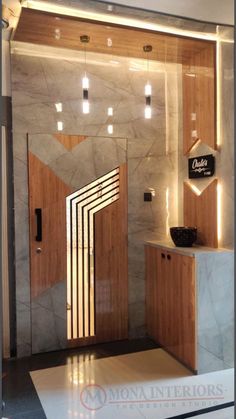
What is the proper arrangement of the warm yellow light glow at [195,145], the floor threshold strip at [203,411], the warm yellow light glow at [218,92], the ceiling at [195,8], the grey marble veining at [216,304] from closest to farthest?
the floor threshold strip at [203,411] < the ceiling at [195,8] < the grey marble veining at [216,304] < the warm yellow light glow at [218,92] < the warm yellow light glow at [195,145]

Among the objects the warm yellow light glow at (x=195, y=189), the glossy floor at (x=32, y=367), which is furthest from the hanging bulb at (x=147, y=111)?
the glossy floor at (x=32, y=367)

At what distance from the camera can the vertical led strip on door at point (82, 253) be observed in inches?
138

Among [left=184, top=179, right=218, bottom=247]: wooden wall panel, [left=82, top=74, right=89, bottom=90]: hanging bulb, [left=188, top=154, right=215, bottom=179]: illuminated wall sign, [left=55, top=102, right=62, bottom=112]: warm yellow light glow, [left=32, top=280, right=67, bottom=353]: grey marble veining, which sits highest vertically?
[left=82, top=74, right=89, bottom=90]: hanging bulb

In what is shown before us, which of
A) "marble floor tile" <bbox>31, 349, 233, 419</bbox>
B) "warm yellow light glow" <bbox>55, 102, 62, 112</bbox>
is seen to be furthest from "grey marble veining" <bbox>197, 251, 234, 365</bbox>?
"warm yellow light glow" <bbox>55, 102, 62, 112</bbox>

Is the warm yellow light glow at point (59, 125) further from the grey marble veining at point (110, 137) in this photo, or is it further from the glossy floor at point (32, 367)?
the glossy floor at point (32, 367)

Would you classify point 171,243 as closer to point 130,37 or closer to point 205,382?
point 205,382

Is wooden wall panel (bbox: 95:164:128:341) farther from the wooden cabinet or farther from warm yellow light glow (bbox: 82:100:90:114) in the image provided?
warm yellow light glow (bbox: 82:100:90:114)

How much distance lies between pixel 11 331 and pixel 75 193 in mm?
1518

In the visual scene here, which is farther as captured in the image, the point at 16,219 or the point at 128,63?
the point at 128,63

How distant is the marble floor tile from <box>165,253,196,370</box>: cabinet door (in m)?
0.14

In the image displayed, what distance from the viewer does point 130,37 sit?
10.3ft

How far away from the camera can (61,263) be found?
11.3 ft

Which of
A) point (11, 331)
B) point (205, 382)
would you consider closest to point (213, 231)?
point (205, 382)

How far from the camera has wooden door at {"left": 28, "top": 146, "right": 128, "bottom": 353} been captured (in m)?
3.36
